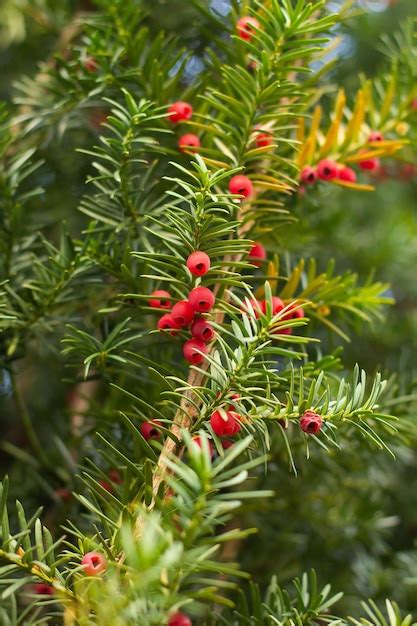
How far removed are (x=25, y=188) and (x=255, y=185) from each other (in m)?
0.31

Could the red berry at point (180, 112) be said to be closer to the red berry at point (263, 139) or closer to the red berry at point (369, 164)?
the red berry at point (263, 139)

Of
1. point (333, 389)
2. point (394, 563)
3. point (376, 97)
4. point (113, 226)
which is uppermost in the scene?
point (376, 97)

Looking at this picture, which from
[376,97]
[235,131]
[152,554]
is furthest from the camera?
[376,97]

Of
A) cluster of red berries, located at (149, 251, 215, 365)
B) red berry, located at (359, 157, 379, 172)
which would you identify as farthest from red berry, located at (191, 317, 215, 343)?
red berry, located at (359, 157, 379, 172)

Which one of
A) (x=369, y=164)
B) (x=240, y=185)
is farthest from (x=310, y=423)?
(x=369, y=164)

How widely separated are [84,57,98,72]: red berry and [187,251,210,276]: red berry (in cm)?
27

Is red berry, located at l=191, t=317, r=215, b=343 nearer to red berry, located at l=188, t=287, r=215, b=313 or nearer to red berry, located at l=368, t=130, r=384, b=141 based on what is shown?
red berry, located at l=188, t=287, r=215, b=313

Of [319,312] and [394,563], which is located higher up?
[319,312]

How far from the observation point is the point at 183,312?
0.40 metres

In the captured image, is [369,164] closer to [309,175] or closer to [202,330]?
[309,175]

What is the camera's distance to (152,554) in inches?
10.9

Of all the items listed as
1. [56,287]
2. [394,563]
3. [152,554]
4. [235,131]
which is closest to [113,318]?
[56,287]

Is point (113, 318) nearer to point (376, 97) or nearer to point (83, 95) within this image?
point (83, 95)

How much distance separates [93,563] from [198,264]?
6.8 inches
